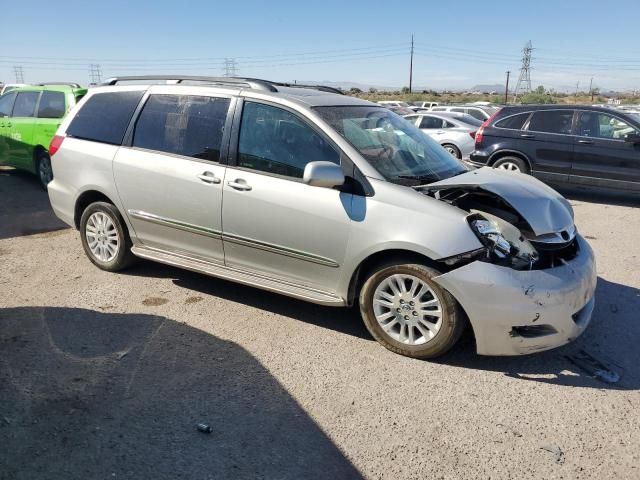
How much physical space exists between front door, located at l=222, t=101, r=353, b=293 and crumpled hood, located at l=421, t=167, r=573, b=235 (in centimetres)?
77

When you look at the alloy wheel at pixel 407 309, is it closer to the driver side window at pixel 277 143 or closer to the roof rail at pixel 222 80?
the driver side window at pixel 277 143

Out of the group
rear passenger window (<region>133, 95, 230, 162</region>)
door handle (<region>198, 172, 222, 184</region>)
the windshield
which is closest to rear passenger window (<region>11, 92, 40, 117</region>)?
rear passenger window (<region>133, 95, 230, 162</region>)

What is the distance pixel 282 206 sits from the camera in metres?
4.02

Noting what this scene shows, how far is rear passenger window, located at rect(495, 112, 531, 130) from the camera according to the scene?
1024cm

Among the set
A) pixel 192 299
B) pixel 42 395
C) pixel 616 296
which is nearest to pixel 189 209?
pixel 192 299

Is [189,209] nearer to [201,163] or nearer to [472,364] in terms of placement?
[201,163]

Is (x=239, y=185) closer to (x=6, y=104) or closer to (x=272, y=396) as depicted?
(x=272, y=396)

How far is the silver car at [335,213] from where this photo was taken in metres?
3.53

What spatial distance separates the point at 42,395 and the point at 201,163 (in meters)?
2.13

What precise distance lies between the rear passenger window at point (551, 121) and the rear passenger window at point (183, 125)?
754 centimetres

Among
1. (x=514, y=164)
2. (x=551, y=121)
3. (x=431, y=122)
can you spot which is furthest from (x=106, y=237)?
(x=431, y=122)

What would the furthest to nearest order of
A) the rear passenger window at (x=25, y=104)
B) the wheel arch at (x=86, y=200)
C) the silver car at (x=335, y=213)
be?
the rear passenger window at (x=25, y=104) < the wheel arch at (x=86, y=200) < the silver car at (x=335, y=213)

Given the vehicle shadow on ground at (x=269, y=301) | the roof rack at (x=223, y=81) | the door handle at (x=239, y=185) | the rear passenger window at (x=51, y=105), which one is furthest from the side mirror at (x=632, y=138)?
the rear passenger window at (x=51, y=105)

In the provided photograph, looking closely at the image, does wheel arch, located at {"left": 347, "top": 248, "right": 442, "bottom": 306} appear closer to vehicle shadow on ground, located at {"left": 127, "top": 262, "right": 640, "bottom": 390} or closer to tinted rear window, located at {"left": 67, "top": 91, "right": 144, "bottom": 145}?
vehicle shadow on ground, located at {"left": 127, "top": 262, "right": 640, "bottom": 390}
